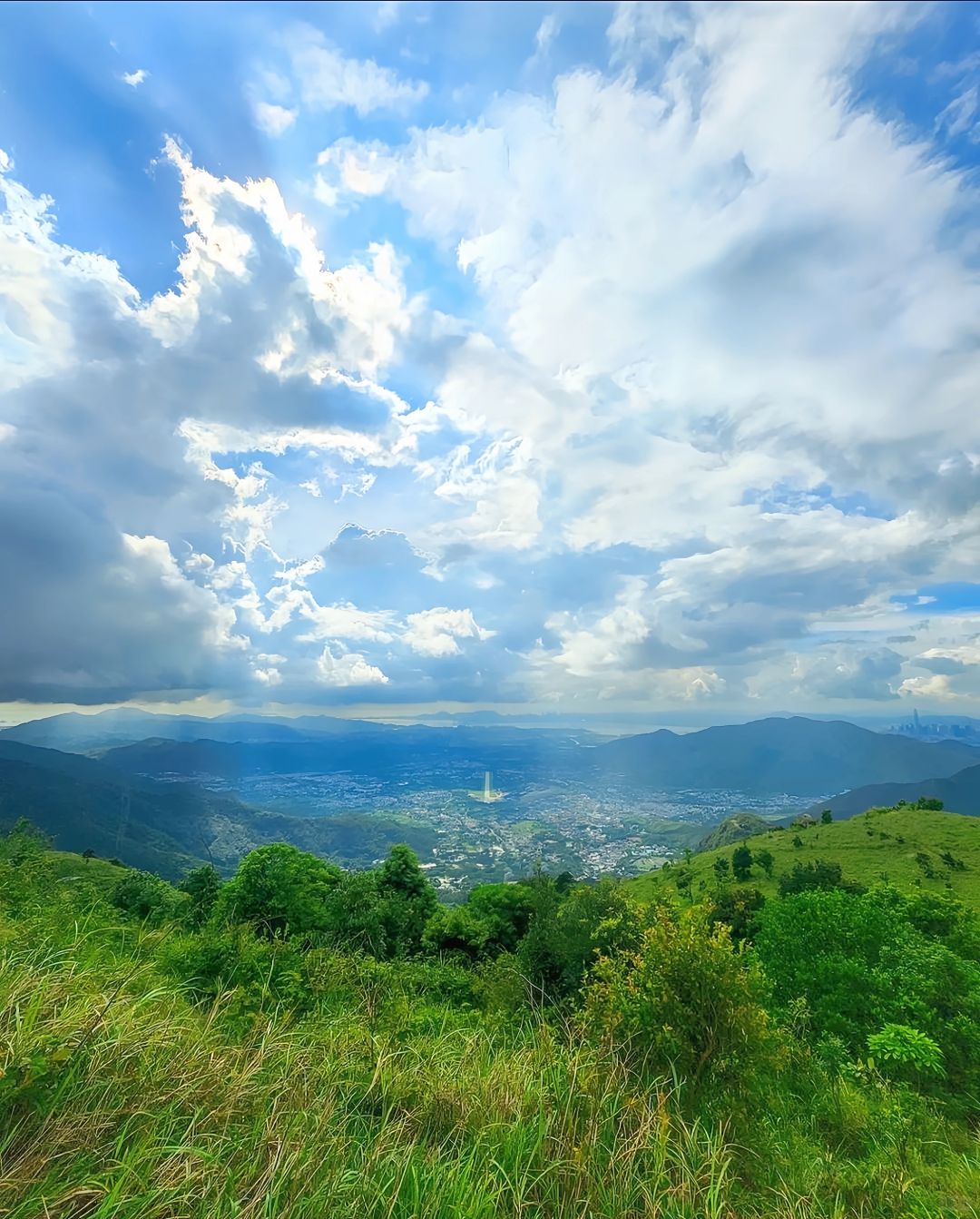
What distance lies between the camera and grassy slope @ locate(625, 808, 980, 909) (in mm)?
65000

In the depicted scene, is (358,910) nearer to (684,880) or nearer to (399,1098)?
(399,1098)

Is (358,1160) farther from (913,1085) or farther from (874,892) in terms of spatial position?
(874,892)

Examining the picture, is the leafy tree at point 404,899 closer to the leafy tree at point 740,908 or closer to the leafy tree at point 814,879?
the leafy tree at point 740,908

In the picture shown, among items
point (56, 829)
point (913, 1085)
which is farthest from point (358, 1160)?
point (56, 829)

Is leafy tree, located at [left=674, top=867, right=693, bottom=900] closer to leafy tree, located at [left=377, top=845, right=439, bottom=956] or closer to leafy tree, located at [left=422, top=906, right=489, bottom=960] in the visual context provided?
leafy tree, located at [left=422, top=906, right=489, bottom=960]

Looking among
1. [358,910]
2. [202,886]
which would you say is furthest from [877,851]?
[202,886]

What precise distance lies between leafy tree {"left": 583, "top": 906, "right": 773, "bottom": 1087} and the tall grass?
0.95 m

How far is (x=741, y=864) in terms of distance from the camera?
7675 centimetres

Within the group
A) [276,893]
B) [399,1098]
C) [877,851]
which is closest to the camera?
[399,1098]

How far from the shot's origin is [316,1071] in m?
5.52

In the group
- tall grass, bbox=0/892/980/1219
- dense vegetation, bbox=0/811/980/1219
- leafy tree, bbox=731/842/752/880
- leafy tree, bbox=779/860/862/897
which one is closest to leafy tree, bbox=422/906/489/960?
leafy tree, bbox=779/860/862/897

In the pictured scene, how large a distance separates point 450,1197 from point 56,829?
192 m

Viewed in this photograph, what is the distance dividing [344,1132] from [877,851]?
92.2m

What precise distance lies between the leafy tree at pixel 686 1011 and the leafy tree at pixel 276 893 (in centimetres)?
2858
